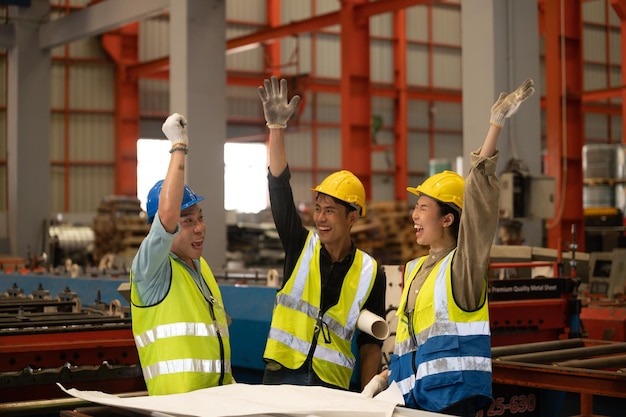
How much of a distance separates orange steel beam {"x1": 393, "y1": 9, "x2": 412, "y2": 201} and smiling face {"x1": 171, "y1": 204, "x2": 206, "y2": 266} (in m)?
20.9

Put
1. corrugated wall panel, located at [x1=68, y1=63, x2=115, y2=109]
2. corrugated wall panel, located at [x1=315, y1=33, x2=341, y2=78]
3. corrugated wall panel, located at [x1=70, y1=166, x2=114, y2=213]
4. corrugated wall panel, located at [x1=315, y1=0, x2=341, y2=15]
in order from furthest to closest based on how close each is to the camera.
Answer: corrugated wall panel, located at [x1=315, y1=33, x2=341, y2=78], corrugated wall panel, located at [x1=315, y1=0, x2=341, y2=15], corrugated wall panel, located at [x1=68, y1=63, x2=115, y2=109], corrugated wall panel, located at [x1=70, y1=166, x2=114, y2=213]

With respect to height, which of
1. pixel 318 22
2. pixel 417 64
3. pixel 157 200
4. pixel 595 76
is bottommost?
pixel 157 200

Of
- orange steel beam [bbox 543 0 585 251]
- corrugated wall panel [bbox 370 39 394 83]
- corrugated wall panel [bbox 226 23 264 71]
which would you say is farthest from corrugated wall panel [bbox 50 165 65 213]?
orange steel beam [bbox 543 0 585 251]

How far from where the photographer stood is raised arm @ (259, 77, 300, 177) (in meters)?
4.03

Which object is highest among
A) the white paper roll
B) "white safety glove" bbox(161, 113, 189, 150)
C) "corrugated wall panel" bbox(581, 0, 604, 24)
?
"corrugated wall panel" bbox(581, 0, 604, 24)

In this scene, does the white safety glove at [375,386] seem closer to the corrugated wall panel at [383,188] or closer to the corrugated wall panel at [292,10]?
the corrugated wall panel at [292,10]

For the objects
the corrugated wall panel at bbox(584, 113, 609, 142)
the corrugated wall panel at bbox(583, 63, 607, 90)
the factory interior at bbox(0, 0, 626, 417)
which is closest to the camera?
the factory interior at bbox(0, 0, 626, 417)

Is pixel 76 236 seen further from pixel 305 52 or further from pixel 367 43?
pixel 305 52

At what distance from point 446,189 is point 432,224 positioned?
15cm

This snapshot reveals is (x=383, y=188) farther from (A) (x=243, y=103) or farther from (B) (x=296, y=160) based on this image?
(A) (x=243, y=103)

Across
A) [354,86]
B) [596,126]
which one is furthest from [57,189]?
[596,126]

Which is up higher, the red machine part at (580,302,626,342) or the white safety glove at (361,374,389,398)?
the white safety glove at (361,374,389,398)

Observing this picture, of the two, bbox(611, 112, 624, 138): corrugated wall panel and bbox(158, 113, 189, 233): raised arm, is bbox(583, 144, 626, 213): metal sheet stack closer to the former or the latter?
bbox(611, 112, 624, 138): corrugated wall panel

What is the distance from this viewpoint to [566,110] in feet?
40.7
